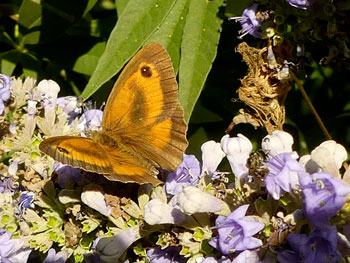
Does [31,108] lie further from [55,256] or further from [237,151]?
[237,151]

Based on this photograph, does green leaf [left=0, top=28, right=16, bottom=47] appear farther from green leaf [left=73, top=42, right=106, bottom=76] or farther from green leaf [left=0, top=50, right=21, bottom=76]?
green leaf [left=73, top=42, right=106, bottom=76]

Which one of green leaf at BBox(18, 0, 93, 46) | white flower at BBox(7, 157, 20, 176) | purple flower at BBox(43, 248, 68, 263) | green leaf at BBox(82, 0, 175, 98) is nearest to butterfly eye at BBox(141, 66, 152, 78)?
green leaf at BBox(82, 0, 175, 98)

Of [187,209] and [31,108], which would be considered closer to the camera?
[187,209]

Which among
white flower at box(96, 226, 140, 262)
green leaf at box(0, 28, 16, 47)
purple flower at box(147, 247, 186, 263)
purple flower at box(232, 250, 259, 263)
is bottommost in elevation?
purple flower at box(147, 247, 186, 263)

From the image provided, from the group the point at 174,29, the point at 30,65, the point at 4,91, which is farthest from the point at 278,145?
the point at 30,65

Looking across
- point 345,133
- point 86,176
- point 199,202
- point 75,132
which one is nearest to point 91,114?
point 75,132
